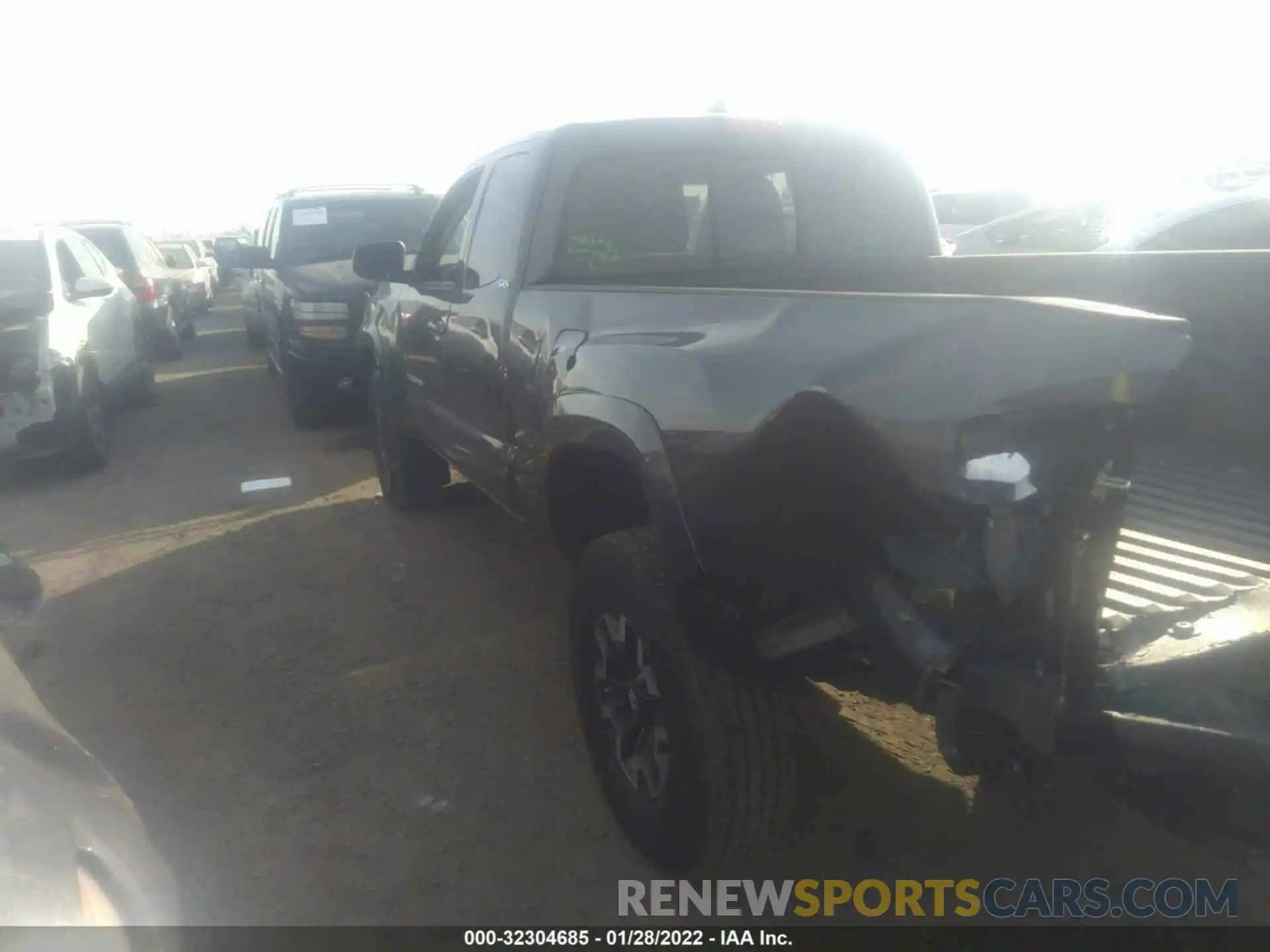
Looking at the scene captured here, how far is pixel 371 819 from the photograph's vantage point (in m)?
3.20

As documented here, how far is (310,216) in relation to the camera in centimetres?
922

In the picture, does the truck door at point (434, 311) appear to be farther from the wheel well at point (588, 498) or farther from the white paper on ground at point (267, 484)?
the white paper on ground at point (267, 484)

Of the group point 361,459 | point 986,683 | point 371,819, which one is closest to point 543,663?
point 371,819

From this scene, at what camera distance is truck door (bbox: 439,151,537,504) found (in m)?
3.76

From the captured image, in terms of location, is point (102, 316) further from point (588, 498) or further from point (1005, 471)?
point (1005, 471)

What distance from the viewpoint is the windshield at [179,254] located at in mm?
18766

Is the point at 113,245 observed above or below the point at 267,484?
above

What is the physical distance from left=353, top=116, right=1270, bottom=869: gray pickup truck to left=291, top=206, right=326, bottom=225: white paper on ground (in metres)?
5.77

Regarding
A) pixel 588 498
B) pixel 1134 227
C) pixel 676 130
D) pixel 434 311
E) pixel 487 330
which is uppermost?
pixel 676 130

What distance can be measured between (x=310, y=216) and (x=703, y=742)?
7.95m

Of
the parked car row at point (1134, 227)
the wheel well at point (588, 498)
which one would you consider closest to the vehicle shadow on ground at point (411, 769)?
the wheel well at point (588, 498)

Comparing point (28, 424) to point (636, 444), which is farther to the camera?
point (28, 424)

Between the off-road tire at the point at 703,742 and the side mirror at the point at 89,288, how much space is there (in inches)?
249

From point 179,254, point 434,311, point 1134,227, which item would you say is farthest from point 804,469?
point 179,254
